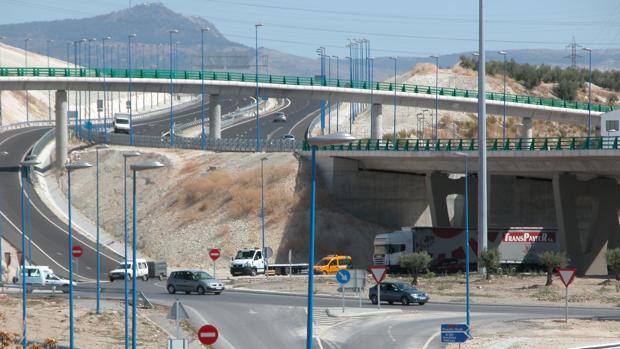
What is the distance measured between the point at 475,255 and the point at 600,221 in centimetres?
879

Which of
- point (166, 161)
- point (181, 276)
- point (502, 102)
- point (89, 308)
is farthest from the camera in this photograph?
point (502, 102)

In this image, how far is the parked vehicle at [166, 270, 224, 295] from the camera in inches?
3004

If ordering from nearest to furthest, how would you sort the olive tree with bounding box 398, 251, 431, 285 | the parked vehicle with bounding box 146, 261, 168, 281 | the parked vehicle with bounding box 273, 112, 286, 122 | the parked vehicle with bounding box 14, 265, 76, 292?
the parked vehicle with bounding box 14, 265, 76, 292, the olive tree with bounding box 398, 251, 431, 285, the parked vehicle with bounding box 146, 261, 168, 281, the parked vehicle with bounding box 273, 112, 286, 122

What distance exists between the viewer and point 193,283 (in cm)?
7669

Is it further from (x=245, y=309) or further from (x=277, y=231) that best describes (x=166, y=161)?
(x=245, y=309)

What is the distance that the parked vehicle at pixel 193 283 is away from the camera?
250 feet

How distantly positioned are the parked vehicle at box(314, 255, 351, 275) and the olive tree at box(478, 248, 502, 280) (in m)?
14.1

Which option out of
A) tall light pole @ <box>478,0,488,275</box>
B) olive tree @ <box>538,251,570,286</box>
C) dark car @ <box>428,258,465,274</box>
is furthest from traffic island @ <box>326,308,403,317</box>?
dark car @ <box>428,258,465,274</box>

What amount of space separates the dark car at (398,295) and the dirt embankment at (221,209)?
1378 inches

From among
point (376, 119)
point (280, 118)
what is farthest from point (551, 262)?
point (280, 118)

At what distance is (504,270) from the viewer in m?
90.4

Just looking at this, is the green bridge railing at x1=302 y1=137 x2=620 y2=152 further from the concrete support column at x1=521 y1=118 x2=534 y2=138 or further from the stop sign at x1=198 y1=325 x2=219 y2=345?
the stop sign at x1=198 y1=325 x2=219 y2=345

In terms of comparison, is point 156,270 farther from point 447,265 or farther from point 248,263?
point 447,265

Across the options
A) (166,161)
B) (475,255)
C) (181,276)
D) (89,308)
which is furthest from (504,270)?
(166,161)
